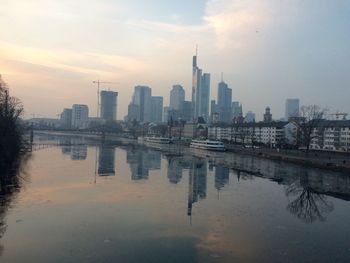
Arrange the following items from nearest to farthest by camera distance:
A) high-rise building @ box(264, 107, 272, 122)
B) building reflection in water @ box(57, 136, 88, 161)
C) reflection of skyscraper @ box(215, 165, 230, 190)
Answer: reflection of skyscraper @ box(215, 165, 230, 190) < building reflection in water @ box(57, 136, 88, 161) < high-rise building @ box(264, 107, 272, 122)

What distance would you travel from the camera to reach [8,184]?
28.2 metres

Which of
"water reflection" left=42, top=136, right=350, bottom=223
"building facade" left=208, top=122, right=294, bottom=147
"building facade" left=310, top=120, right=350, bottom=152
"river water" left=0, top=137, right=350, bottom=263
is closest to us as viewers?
"river water" left=0, top=137, right=350, bottom=263

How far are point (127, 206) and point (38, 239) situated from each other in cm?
664

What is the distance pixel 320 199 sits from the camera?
27.1m

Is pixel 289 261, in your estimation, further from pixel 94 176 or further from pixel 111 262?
pixel 94 176

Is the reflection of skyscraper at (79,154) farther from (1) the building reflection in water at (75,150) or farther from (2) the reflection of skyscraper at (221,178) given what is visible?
(2) the reflection of skyscraper at (221,178)

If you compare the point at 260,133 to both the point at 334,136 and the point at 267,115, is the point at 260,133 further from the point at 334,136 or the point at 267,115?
the point at 267,115

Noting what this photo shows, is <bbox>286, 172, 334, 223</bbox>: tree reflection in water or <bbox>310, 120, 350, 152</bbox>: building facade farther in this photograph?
<bbox>310, 120, 350, 152</bbox>: building facade

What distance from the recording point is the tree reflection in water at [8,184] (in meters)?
19.1

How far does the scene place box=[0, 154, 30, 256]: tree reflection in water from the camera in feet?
62.5

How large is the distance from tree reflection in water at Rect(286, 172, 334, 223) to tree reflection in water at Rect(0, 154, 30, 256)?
1420 centimetres

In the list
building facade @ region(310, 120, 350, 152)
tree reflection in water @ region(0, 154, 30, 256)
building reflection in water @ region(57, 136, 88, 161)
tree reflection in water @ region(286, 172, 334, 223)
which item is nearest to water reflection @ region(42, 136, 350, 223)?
tree reflection in water @ region(286, 172, 334, 223)

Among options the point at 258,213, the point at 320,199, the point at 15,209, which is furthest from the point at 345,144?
the point at 15,209

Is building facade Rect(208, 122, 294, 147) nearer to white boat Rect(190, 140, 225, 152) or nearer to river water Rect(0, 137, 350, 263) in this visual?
white boat Rect(190, 140, 225, 152)
